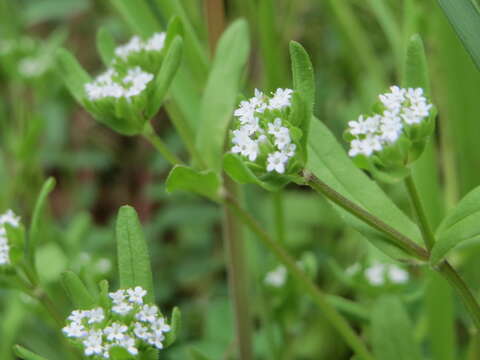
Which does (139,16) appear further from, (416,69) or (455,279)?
(455,279)

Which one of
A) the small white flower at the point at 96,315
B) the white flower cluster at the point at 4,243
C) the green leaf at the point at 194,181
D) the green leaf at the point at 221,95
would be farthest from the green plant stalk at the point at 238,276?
the small white flower at the point at 96,315

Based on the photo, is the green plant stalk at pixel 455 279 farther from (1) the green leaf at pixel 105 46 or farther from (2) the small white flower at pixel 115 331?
(1) the green leaf at pixel 105 46

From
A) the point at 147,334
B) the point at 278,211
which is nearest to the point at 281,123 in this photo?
the point at 147,334

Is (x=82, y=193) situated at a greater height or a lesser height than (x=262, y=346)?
greater

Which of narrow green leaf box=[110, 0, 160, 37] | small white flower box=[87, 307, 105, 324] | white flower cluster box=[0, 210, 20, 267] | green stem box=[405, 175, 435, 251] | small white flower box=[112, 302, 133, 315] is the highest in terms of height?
narrow green leaf box=[110, 0, 160, 37]

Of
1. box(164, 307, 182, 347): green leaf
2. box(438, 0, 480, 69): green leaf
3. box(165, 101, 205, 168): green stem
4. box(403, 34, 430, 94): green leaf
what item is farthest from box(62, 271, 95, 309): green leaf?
box(438, 0, 480, 69): green leaf

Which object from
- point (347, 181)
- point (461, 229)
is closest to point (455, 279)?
point (461, 229)

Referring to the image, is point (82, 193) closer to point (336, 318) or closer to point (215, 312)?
point (215, 312)

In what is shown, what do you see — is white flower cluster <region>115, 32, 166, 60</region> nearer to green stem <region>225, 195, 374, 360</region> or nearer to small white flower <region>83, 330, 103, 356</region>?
green stem <region>225, 195, 374, 360</region>
